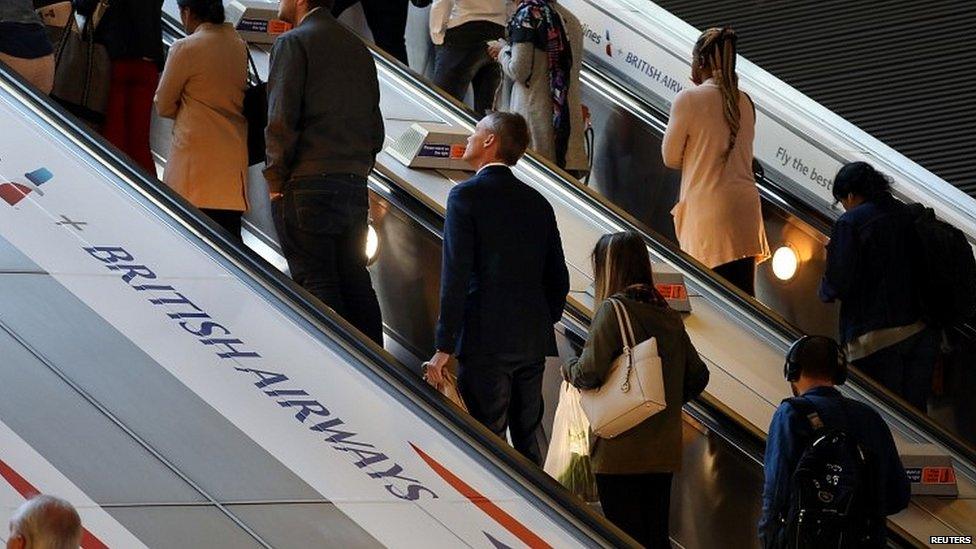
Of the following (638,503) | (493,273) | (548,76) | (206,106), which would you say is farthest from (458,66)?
(638,503)

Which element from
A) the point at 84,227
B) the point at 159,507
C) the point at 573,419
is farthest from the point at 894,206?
the point at 159,507

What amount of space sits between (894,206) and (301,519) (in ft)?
13.5

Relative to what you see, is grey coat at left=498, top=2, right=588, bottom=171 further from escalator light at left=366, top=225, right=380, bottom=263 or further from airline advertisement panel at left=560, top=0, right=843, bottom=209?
escalator light at left=366, top=225, right=380, bottom=263

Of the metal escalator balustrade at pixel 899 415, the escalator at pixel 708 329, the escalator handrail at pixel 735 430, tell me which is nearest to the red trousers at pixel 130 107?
the escalator at pixel 708 329

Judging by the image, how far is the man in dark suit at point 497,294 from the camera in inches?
264

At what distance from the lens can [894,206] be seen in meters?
8.49

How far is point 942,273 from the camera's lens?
8.49 metres

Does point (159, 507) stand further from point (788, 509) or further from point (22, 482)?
point (788, 509)

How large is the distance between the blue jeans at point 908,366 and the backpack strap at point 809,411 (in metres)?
2.89

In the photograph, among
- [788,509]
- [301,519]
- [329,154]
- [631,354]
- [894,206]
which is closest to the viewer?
[301,519]

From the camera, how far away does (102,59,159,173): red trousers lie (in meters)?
8.30

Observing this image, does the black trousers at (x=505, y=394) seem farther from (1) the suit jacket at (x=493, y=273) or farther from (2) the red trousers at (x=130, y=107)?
(2) the red trousers at (x=130, y=107)

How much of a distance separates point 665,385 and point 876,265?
230 centimetres

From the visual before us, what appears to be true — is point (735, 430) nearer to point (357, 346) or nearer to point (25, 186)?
point (357, 346)
